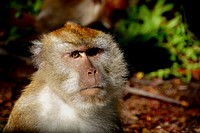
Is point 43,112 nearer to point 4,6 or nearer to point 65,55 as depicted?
point 65,55

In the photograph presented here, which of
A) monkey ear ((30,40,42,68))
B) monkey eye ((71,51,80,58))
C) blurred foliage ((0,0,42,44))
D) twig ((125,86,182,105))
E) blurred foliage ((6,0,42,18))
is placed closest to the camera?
monkey eye ((71,51,80,58))

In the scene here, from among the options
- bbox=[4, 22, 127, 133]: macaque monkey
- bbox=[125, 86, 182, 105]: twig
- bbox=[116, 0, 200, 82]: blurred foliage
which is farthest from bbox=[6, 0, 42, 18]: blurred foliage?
bbox=[4, 22, 127, 133]: macaque monkey

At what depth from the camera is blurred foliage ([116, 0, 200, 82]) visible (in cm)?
771

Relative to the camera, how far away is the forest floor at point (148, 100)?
6.21m

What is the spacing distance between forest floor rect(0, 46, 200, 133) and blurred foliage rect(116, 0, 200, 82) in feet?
0.99

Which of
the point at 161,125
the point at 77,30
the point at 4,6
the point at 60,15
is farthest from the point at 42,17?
the point at 77,30

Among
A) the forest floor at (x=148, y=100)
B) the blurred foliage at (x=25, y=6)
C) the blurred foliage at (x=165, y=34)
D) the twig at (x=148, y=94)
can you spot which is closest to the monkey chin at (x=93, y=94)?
the forest floor at (x=148, y=100)

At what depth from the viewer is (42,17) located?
862 centimetres

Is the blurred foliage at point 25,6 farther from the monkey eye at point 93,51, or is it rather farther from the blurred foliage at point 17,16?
the monkey eye at point 93,51

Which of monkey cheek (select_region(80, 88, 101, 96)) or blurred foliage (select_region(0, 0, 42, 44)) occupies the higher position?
blurred foliage (select_region(0, 0, 42, 44))

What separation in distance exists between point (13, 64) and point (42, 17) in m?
1.38

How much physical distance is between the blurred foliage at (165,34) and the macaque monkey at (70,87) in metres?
3.14

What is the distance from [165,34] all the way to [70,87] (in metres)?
4.01

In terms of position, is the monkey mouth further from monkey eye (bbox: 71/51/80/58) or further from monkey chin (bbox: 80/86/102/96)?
monkey eye (bbox: 71/51/80/58)
